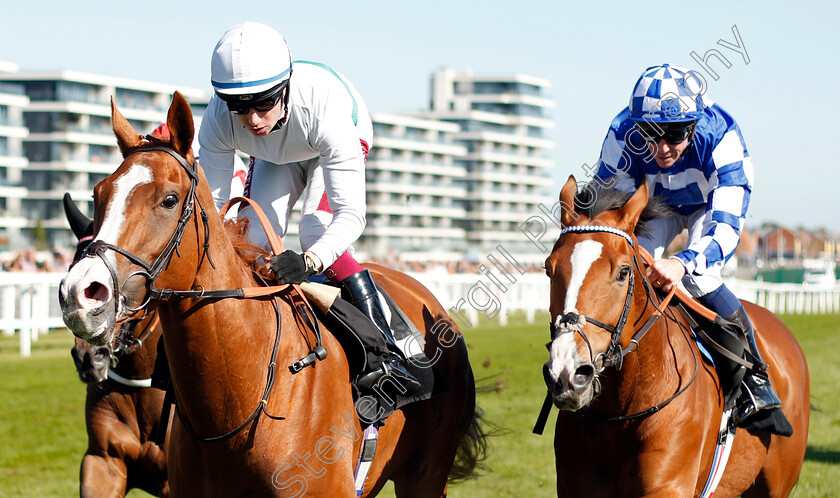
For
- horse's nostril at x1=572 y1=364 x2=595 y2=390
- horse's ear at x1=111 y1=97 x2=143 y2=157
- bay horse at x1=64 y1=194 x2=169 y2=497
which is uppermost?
horse's ear at x1=111 y1=97 x2=143 y2=157

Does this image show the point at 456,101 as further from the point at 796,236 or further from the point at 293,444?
the point at 293,444

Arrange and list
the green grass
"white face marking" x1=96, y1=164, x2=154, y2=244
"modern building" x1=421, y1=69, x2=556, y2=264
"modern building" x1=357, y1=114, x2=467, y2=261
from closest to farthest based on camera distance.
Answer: "white face marking" x1=96, y1=164, x2=154, y2=244 < the green grass < "modern building" x1=357, y1=114, x2=467, y2=261 < "modern building" x1=421, y1=69, x2=556, y2=264

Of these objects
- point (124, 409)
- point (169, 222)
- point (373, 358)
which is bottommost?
point (124, 409)

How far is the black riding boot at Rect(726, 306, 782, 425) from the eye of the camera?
4422 mm

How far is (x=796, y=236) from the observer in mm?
101375

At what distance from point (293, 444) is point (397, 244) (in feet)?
268

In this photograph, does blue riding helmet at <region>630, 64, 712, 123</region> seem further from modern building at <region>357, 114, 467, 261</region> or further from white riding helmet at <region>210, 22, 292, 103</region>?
modern building at <region>357, 114, 467, 261</region>

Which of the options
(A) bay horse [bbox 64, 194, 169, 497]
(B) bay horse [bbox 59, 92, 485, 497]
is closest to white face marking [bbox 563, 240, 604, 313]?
(B) bay horse [bbox 59, 92, 485, 497]

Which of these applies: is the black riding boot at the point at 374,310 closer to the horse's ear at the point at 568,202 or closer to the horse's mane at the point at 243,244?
the horse's mane at the point at 243,244

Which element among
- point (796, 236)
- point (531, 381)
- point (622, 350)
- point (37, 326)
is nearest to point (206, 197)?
point (622, 350)

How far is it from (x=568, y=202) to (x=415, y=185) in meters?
94.7

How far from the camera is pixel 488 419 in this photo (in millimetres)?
9219

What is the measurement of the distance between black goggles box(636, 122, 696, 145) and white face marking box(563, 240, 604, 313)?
1.08 meters

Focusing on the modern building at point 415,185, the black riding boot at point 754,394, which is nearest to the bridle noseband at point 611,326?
the black riding boot at point 754,394
